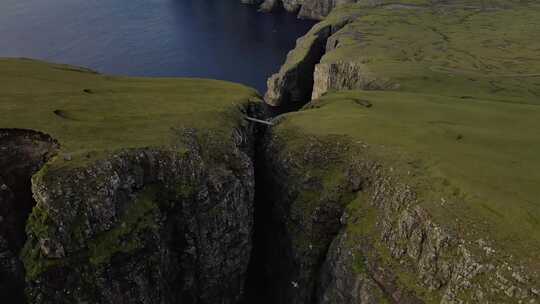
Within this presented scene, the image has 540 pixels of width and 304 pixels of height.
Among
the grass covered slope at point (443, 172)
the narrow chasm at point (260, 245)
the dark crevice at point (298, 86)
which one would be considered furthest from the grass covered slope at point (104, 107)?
the dark crevice at point (298, 86)

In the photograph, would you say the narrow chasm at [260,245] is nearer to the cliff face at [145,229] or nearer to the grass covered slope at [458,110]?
the cliff face at [145,229]

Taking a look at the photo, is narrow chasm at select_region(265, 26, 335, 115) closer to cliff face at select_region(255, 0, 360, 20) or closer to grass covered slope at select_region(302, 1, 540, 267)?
grass covered slope at select_region(302, 1, 540, 267)

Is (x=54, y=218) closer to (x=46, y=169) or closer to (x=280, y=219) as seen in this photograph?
(x=46, y=169)

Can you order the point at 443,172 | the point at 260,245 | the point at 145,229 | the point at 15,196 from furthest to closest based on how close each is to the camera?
the point at 260,245, the point at 443,172, the point at 145,229, the point at 15,196

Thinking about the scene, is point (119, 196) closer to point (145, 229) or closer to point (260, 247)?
point (145, 229)

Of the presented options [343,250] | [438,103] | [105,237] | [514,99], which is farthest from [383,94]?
[105,237]

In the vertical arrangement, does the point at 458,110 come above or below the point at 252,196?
above

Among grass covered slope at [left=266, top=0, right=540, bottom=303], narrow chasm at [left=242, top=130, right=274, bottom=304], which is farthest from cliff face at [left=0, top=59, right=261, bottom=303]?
grass covered slope at [left=266, top=0, right=540, bottom=303]

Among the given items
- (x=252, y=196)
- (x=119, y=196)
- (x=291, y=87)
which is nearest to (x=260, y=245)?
(x=252, y=196)
